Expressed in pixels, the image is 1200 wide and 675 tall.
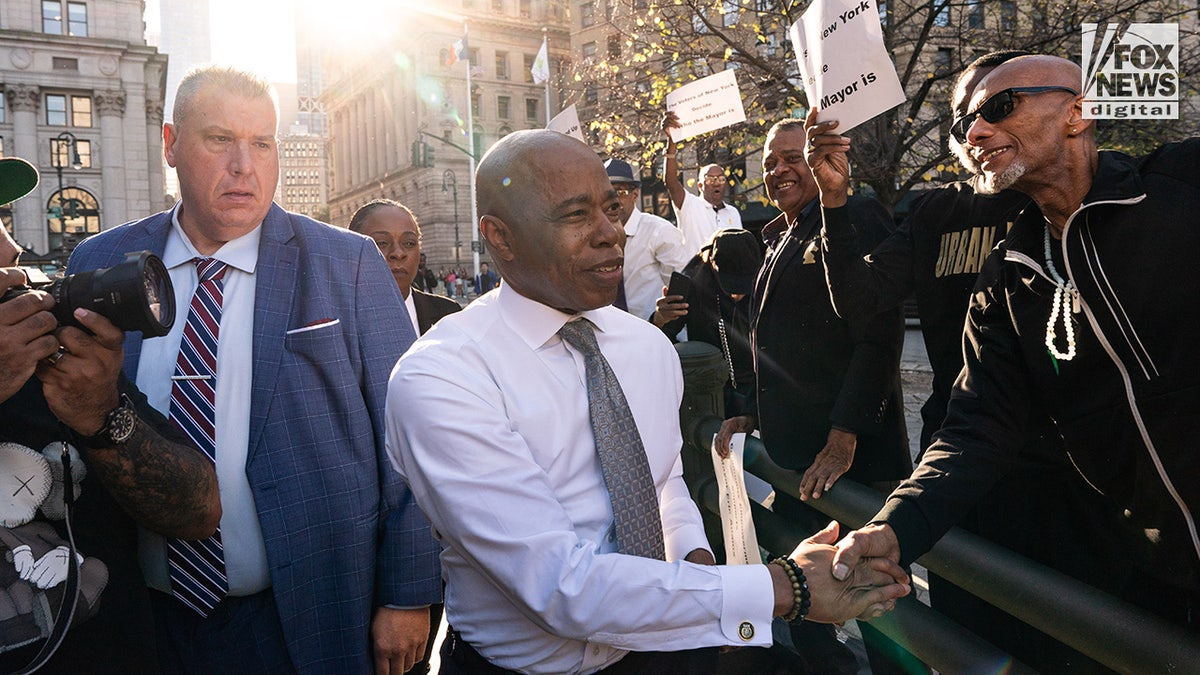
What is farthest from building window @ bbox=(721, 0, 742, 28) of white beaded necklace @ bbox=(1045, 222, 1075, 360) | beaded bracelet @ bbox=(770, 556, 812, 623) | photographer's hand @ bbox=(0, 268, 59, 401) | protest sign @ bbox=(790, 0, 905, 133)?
photographer's hand @ bbox=(0, 268, 59, 401)

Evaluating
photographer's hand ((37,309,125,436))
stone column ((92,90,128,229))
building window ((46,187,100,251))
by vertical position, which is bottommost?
photographer's hand ((37,309,125,436))

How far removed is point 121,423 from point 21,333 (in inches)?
12.3

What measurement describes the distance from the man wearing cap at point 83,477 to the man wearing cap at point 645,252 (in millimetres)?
4565

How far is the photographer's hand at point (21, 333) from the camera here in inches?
63.4

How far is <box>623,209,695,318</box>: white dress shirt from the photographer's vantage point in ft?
20.9

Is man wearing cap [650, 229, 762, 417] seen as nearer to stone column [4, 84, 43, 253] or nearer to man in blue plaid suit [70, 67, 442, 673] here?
man in blue plaid suit [70, 67, 442, 673]

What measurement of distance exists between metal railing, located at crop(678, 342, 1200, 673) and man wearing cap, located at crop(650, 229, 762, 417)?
128 cm

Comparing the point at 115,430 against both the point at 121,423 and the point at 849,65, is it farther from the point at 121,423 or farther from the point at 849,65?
the point at 849,65

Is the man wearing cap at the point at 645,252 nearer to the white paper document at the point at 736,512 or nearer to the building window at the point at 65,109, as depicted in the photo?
the white paper document at the point at 736,512

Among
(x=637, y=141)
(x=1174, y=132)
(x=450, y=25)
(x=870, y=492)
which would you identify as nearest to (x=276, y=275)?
(x=870, y=492)

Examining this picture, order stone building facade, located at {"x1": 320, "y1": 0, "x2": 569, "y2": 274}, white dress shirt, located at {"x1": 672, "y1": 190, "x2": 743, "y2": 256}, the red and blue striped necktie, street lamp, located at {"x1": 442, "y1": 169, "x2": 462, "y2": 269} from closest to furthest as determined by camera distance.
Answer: the red and blue striped necktie
white dress shirt, located at {"x1": 672, "y1": 190, "x2": 743, "y2": 256}
street lamp, located at {"x1": 442, "y1": 169, "x2": 462, "y2": 269}
stone building facade, located at {"x1": 320, "y1": 0, "x2": 569, "y2": 274}

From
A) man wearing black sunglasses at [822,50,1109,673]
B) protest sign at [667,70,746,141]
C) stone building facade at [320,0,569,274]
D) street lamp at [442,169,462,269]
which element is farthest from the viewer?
stone building facade at [320,0,569,274]

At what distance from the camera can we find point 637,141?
12.5 metres

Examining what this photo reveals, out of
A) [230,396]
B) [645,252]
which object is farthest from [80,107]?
[230,396]
